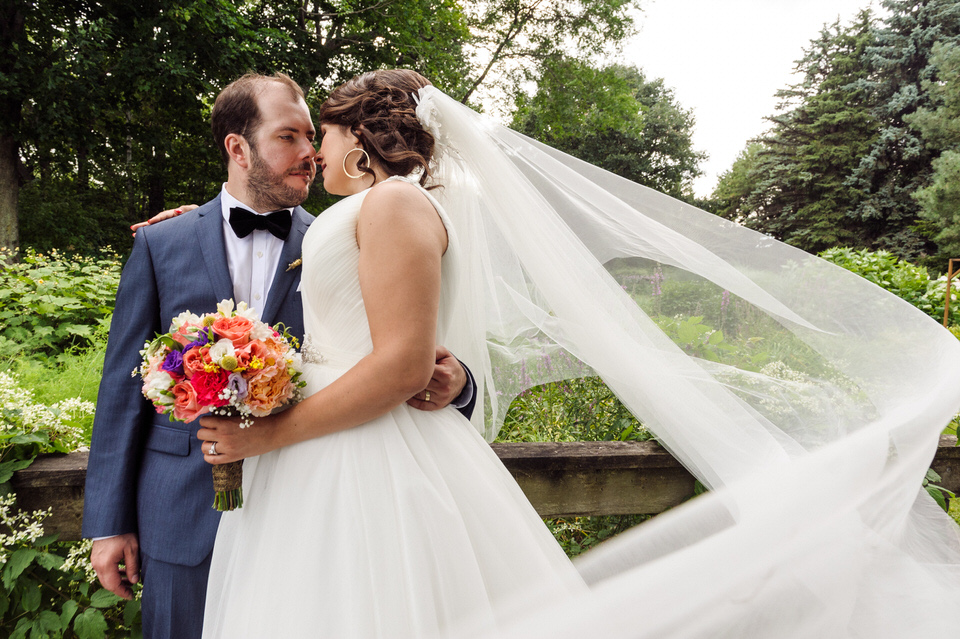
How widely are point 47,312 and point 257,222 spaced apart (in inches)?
137

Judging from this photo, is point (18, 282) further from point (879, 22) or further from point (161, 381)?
point (879, 22)

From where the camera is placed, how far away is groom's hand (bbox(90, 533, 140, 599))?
170cm

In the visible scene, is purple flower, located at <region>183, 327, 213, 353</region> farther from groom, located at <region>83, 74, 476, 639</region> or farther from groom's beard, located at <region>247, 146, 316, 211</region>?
groom's beard, located at <region>247, 146, 316, 211</region>

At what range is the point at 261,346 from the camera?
1349 millimetres

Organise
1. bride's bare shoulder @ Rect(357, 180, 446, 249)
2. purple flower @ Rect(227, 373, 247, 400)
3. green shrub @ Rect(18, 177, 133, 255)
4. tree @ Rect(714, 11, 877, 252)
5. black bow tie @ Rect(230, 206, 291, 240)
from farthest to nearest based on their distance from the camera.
A: tree @ Rect(714, 11, 877, 252) → green shrub @ Rect(18, 177, 133, 255) → black bow tie @ Rect(230, 206, 291, 240) → bride's bare shoulder @ Rect(357, 180, 446, 249) → purple flower @ Rect(227, 373, 247, 400)

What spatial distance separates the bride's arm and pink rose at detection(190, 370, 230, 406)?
14 cm

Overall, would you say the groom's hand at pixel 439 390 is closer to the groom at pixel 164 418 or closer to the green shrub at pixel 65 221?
the groom at pixel 164 418

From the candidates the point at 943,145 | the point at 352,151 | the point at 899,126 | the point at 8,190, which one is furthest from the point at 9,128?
the point at 899,126

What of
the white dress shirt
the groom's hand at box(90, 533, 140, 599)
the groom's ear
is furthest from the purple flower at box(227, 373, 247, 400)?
the groom's ear

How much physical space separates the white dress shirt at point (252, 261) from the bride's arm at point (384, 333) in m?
0.56

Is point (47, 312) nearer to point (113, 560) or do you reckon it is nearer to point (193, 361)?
point (113, 560)

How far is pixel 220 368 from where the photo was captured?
132 cm

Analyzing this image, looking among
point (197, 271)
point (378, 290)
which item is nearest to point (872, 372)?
point (378, 290)

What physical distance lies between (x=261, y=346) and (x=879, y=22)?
110 feet
